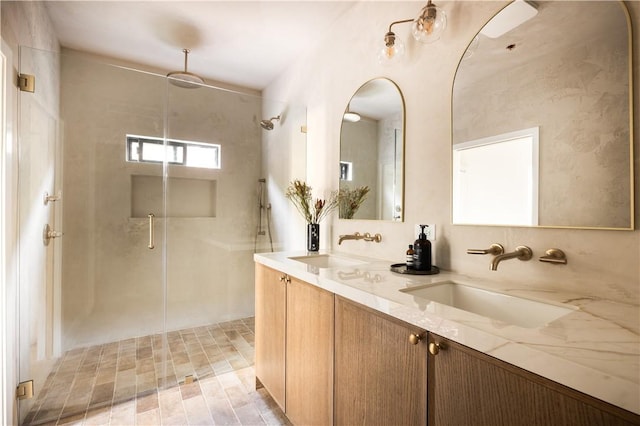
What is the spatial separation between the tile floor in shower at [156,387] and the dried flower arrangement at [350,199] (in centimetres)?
133

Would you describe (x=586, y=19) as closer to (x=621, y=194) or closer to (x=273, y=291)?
(x=621, y=194)

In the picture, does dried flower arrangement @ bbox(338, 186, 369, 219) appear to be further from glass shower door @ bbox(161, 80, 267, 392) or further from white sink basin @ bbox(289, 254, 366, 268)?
glass shower door @ bbox(161, 80, 267, 392)

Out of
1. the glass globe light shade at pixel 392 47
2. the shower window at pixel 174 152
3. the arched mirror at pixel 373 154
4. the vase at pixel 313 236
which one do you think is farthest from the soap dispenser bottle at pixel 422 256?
the shower window at pixel 174 152

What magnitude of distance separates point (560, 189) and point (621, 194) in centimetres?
16

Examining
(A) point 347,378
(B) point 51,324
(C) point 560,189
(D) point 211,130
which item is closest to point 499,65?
(C) point 560,189

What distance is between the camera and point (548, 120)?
3.53 feet

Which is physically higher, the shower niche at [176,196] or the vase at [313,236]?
the shower niche at [176,196]

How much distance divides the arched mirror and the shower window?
4.61ft

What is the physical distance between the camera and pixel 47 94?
1936 millimetres

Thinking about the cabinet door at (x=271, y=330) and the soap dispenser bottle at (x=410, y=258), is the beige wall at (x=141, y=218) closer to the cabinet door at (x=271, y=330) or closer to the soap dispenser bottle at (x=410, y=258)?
the cabinet door at (x=271, y=330)

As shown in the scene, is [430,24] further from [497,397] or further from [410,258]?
[497,397]

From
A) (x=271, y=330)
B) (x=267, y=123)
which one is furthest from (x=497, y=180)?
(x=267, y=123)

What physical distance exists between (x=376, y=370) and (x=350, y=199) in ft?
4.07

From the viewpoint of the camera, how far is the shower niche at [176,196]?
2.50m
